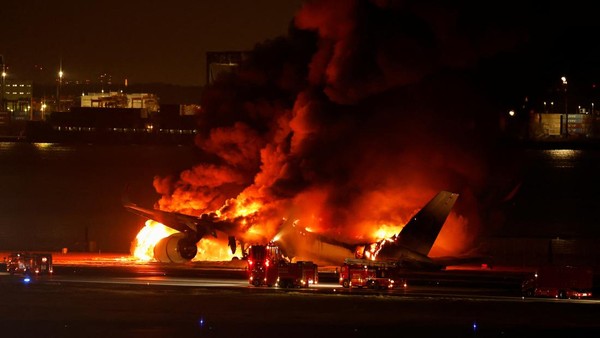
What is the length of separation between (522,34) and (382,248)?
660 inches

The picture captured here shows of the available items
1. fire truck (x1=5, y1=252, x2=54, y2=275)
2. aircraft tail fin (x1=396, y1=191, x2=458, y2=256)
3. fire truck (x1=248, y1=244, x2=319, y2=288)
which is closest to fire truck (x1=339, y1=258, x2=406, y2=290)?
fire truck (x1=248, y1=244, x2=319, y2=288)

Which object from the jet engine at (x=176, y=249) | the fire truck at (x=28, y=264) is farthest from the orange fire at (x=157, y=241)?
the fire truck at (x=28, y=264)

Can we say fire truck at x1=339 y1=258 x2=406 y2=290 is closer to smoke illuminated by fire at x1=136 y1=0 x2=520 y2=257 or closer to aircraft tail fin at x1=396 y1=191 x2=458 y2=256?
aircraft tail fin at x1=396 y1=191 x2=458 y2=256

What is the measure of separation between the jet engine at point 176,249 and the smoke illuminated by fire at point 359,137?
2.27m

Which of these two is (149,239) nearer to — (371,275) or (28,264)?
(28,264)

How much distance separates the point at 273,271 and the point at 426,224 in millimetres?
12812

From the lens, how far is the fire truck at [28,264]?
57.8 m

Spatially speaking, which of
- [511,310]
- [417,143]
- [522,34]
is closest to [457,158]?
[417,143]

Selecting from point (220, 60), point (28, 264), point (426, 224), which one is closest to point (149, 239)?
point (28, 264)

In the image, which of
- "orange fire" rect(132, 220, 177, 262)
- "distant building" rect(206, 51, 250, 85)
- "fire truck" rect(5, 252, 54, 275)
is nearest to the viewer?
"fire truck" rect(5, 252, 54, 275)

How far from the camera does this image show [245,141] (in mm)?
71688

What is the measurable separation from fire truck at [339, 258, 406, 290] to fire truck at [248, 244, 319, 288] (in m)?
1.99

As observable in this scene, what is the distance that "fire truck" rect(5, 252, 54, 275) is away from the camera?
57.8 meters

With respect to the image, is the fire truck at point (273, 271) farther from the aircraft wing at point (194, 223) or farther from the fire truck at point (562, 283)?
the aircraft wing at point (194, 223)
